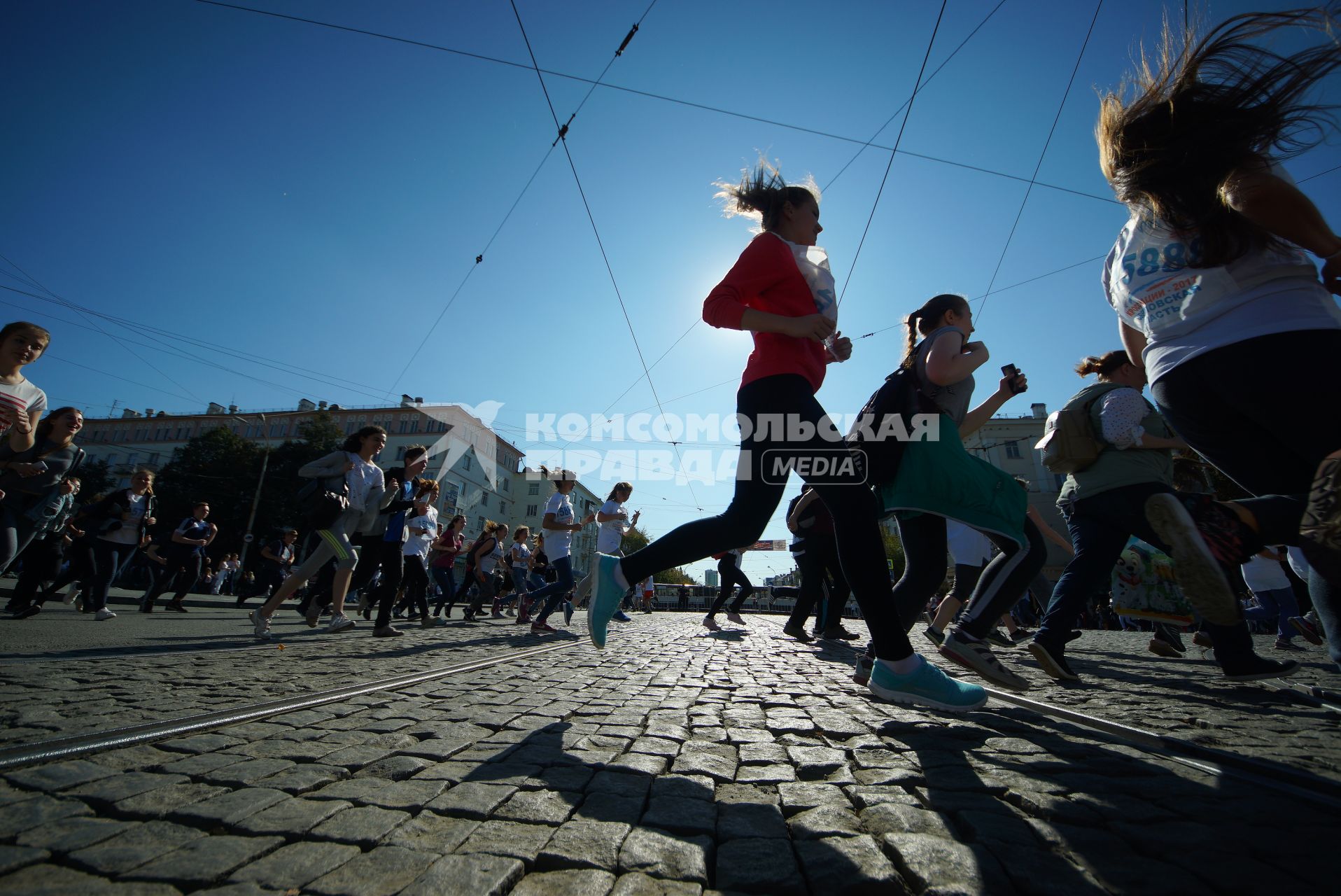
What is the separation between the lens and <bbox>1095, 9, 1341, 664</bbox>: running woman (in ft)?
6.04

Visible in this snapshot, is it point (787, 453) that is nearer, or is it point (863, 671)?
point (787, 453)

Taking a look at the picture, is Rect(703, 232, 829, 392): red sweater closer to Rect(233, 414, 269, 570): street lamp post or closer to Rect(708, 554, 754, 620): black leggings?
Rect(708, 554, 754, 620): black leggings

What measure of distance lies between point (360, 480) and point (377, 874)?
5.42 metres

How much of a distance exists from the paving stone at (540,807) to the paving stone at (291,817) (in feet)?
1.09

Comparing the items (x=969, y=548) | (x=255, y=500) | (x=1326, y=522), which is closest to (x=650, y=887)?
(x=1326, y=522)

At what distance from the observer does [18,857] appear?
0.99m

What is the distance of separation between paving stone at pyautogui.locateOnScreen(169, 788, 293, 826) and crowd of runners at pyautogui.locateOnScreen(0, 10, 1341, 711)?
1.44 meters

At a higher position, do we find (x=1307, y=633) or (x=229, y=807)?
(x=1307, y=633)

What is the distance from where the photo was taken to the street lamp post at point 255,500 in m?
28.7

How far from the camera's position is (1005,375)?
3406mm

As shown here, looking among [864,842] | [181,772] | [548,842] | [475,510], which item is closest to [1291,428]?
[864,842]

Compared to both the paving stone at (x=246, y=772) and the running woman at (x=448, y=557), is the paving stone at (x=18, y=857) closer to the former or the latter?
the paving stone at (x=246, y=772)

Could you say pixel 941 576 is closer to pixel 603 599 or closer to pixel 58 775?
pixel 603 599

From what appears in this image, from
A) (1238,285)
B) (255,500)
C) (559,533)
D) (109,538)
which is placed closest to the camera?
(1238,285)
